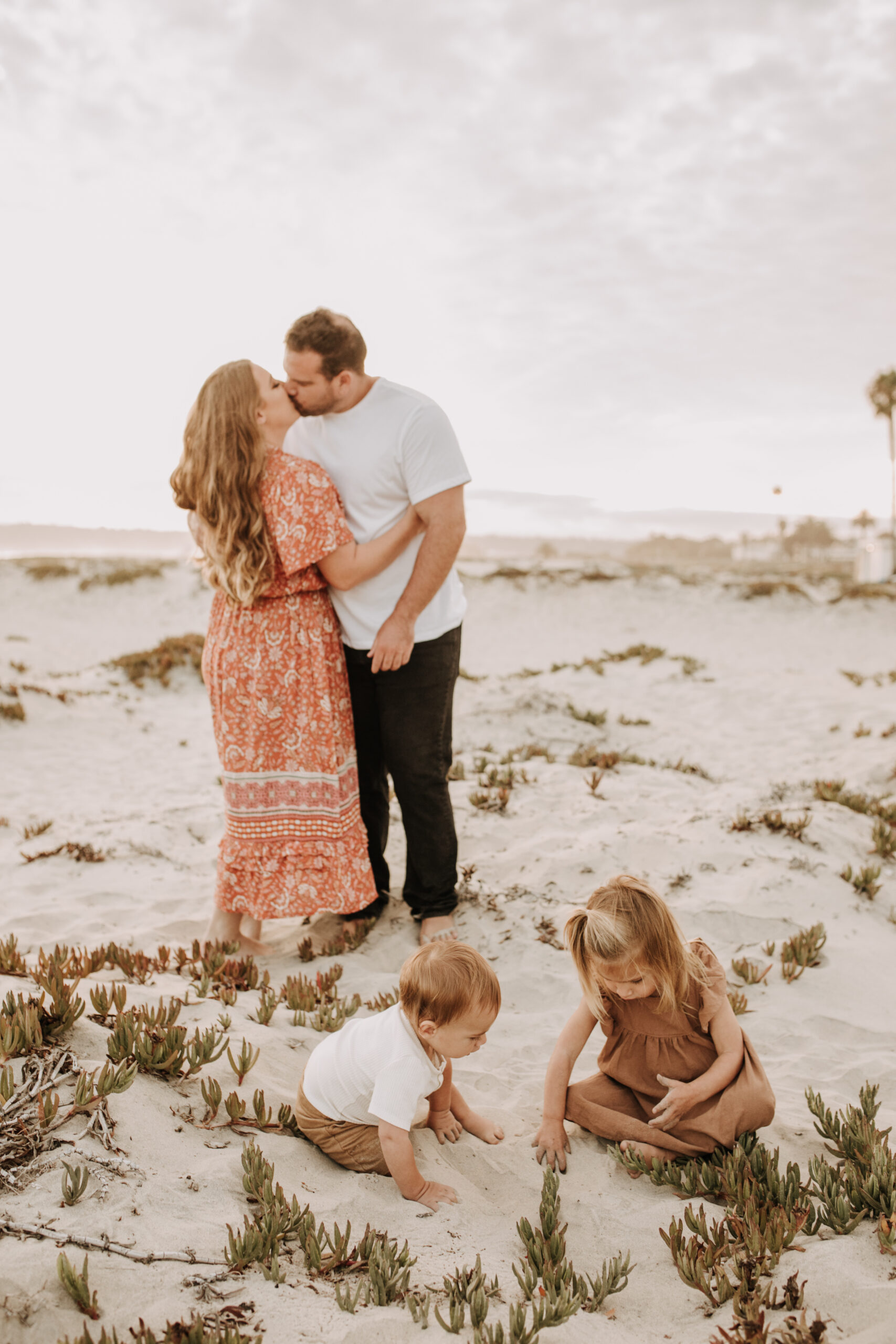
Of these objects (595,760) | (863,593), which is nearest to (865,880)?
(595,760)

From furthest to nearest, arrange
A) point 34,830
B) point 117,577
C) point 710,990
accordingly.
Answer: point 117,577 < point 34,830 < point 710,990

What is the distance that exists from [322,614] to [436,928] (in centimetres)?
177

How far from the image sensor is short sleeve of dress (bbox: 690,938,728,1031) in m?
2.77

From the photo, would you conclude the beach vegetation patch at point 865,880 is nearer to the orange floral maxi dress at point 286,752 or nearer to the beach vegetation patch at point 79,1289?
the orange floral maxi dress at point 286,752

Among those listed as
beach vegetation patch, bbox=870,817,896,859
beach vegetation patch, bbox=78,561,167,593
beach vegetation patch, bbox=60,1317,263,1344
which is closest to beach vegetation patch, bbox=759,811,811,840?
beach vegetation patch, bbox=870,817,896,859

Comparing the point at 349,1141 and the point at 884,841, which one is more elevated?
the point at 349,1141

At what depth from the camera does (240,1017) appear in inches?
137

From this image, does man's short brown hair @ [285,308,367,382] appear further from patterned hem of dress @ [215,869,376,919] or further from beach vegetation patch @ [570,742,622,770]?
beach vegetation patch @ [570,742,622,770]

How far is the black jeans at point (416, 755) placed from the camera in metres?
4.08

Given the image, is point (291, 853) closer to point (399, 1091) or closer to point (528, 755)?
point (399, 1091)

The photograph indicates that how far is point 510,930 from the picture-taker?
4609 millimetres

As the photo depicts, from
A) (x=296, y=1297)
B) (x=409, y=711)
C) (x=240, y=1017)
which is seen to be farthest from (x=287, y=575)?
(x=296, y=1297)

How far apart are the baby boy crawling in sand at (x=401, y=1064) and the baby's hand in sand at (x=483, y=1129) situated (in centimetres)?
20

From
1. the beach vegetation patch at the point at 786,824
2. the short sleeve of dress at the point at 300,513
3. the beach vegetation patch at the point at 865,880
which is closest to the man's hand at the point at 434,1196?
the short sleeve of dress at the point at 300,513
